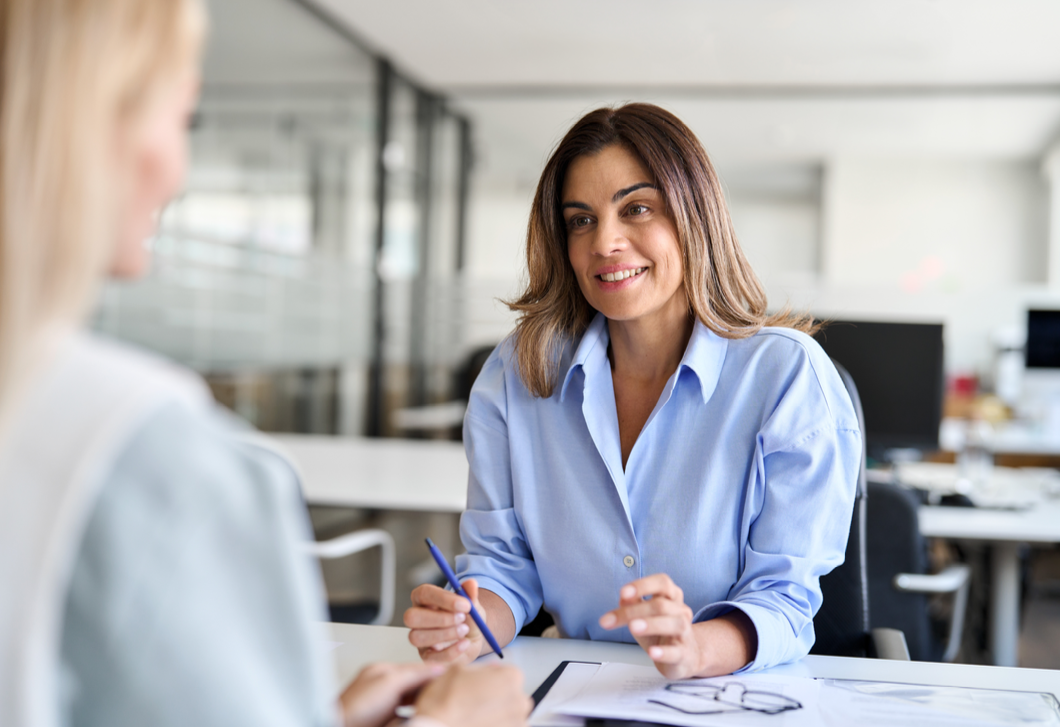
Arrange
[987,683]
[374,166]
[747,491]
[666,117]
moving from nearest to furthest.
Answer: [987,683], [747,491], [666,117], [374,166]

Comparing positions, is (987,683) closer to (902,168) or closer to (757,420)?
(757,420)

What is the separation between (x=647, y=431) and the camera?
4.44 ft

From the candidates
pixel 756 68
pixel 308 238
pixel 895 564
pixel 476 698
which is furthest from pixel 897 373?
pixel 756 68

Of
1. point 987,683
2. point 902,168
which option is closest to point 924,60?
point 902,168

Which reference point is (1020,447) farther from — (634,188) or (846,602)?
(634,188)

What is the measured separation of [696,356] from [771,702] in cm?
51

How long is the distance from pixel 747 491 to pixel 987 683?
36 centimetres

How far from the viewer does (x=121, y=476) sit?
0.45m

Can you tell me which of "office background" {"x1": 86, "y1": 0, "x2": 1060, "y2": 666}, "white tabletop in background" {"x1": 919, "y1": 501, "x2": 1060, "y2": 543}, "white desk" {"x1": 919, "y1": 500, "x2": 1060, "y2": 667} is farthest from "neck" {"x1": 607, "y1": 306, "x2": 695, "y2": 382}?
"office background" {"x1": 86, "y1": 0, "x2": 1060, "y2": 666}

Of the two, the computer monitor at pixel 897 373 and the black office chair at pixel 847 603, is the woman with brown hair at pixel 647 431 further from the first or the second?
the computer monitor at pixel 897 373

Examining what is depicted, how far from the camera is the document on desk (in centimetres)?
93

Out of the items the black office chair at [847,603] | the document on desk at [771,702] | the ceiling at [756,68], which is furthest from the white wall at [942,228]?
the document on desk at [771,702]

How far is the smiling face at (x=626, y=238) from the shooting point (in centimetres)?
145

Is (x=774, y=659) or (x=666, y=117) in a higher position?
(x=666, y=117)
